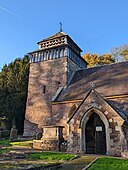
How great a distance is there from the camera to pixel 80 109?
497 inches

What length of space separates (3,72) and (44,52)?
12845 mm

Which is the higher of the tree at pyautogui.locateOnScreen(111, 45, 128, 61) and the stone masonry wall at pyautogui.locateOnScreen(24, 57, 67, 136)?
the tree at pyautogui.locateOnScreen(111, 45, 128, 61)

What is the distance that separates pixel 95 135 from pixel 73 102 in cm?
A: 450

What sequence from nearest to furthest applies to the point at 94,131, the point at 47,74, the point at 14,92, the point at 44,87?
1. the point at 94,131
2. the point at 44,87
3. the point at 47,74
4. the point at 14,92

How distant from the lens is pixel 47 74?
840 inches

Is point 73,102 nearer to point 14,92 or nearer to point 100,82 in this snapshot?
point 100,82

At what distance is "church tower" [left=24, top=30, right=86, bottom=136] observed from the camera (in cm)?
1978

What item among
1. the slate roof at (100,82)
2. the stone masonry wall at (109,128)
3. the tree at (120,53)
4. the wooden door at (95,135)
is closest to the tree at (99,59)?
the tree at (120,53)

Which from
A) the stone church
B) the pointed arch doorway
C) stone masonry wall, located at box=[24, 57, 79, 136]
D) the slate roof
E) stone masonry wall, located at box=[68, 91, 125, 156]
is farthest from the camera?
stone masonry wall, located at box=[24, 57, 79, 136]

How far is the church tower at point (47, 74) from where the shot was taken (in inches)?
779

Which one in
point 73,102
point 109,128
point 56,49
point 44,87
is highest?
point 56,49

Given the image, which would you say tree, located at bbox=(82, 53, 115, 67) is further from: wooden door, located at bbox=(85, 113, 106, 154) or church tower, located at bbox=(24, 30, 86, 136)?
wooden door, located at bbox=(85, 113, 106, 154)

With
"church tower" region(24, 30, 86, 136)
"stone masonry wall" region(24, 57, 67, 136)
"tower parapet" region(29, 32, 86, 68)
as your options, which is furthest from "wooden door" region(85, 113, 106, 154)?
"tower parapet" region(29, 32, 86, 68)

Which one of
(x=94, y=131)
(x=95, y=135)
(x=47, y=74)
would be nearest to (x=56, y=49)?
(x=47, y=74)
